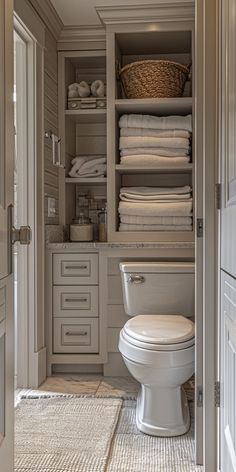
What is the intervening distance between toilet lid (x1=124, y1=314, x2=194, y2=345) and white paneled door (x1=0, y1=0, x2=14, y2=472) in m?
0.90

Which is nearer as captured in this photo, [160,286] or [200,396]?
[200,396]

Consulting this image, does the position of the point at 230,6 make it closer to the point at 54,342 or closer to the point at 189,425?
the point at 189,425

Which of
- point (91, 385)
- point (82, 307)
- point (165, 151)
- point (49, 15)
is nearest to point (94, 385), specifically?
point (91, 385)

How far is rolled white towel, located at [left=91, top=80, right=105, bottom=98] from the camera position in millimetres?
3244

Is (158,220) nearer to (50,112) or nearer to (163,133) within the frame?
(163,133)

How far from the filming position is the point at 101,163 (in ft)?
10.8

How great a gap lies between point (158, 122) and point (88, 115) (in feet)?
1.76

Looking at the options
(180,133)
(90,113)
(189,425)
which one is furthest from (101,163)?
(189,425)

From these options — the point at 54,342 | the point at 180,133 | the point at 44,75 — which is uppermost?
the point at 44,75

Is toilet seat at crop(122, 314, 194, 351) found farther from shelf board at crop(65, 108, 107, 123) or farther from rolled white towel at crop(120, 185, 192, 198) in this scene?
shelf board at crop(65, 108, 107, 123)

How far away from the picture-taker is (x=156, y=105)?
304 centimetres

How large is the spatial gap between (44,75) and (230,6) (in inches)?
71.3

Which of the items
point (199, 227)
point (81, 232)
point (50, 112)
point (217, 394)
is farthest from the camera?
point (81, 232)

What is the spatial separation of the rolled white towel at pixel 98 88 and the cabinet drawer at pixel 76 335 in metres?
1.45
